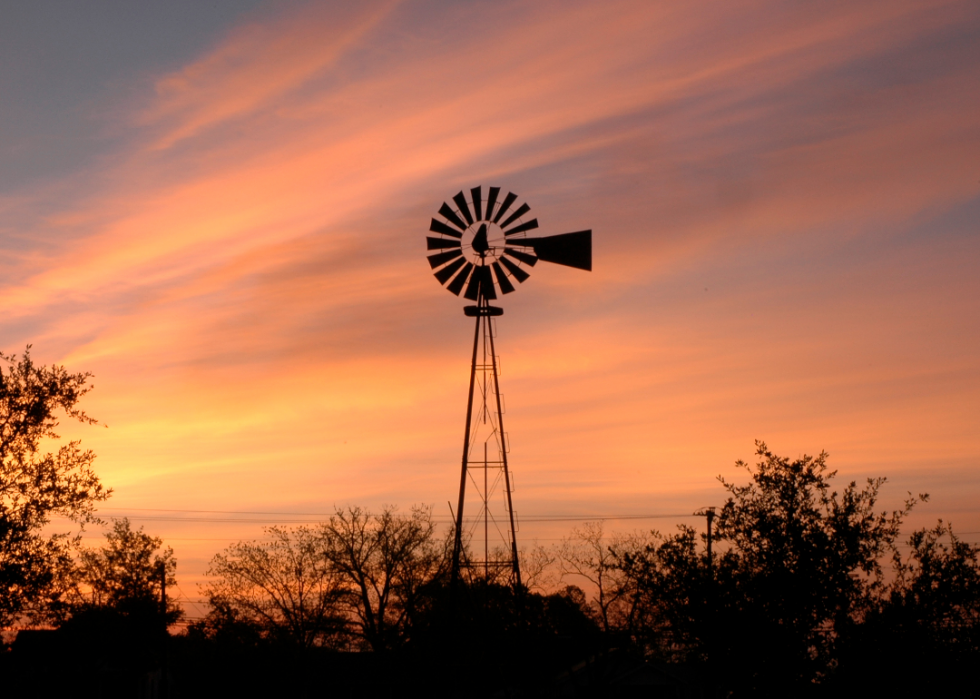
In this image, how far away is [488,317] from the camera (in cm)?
3166

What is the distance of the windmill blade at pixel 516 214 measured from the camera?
31531 millimetres

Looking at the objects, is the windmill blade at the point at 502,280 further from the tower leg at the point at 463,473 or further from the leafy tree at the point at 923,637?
the leafy tree at the point at 923,637

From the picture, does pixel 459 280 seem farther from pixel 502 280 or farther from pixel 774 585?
pixel 774 585

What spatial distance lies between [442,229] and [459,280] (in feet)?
5.44

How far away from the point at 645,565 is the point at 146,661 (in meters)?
51.0

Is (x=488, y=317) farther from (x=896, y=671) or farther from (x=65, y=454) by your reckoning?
(x=896, y=671)

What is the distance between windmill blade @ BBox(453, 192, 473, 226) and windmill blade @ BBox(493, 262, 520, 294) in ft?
5.19

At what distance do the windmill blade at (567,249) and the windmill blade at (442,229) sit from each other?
240 cm

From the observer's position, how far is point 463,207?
3144cm

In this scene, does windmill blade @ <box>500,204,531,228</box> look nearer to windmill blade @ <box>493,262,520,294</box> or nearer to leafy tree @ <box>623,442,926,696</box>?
windmill blade @ <box>493,262,520,294</box>

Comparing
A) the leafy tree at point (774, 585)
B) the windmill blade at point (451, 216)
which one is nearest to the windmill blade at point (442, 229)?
the windmill blade at point (451, 216)

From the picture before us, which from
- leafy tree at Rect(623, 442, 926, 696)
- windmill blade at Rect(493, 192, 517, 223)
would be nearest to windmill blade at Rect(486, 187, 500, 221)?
windmill blade at Rect(493, 192, 517, 223)

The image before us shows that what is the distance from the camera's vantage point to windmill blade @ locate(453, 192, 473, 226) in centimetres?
3129

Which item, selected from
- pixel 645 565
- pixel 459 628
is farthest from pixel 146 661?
pixel 645 565
